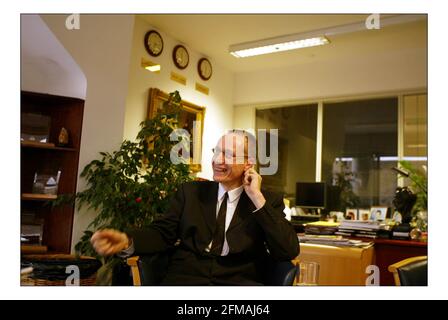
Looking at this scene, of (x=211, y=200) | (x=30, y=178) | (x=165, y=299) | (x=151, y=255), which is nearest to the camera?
(x=165, y=299)

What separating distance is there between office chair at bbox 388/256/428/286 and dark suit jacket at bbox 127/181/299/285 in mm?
424

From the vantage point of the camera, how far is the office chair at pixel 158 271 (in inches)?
65.6

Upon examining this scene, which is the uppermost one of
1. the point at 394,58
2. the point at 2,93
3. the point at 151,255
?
the point at 394,58

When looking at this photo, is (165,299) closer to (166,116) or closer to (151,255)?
(151,255)

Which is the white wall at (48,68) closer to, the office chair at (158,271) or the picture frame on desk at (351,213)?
the office chair at (158,271)

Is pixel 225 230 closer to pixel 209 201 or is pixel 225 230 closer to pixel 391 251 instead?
pixel 209 201

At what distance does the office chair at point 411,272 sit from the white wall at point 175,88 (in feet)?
6.36

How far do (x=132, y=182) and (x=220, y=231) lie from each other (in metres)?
1.53

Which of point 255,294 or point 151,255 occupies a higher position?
point 151,255

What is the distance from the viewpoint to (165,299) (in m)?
1.54

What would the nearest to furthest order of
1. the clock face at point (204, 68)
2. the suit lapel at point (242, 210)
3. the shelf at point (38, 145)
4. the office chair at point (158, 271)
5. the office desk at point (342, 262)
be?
the office chair at point (158, 271) → the suit lapel at point (242, 210) → the office desk at point (342, 262) → the shelf at point (38, 145) → the clock face at point (204, 68)

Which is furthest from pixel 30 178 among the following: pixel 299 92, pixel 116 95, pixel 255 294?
pixel 299 92

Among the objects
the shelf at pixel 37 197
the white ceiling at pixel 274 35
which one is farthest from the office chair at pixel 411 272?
the white ceiling at pixel 274 35

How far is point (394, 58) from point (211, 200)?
4.01m
